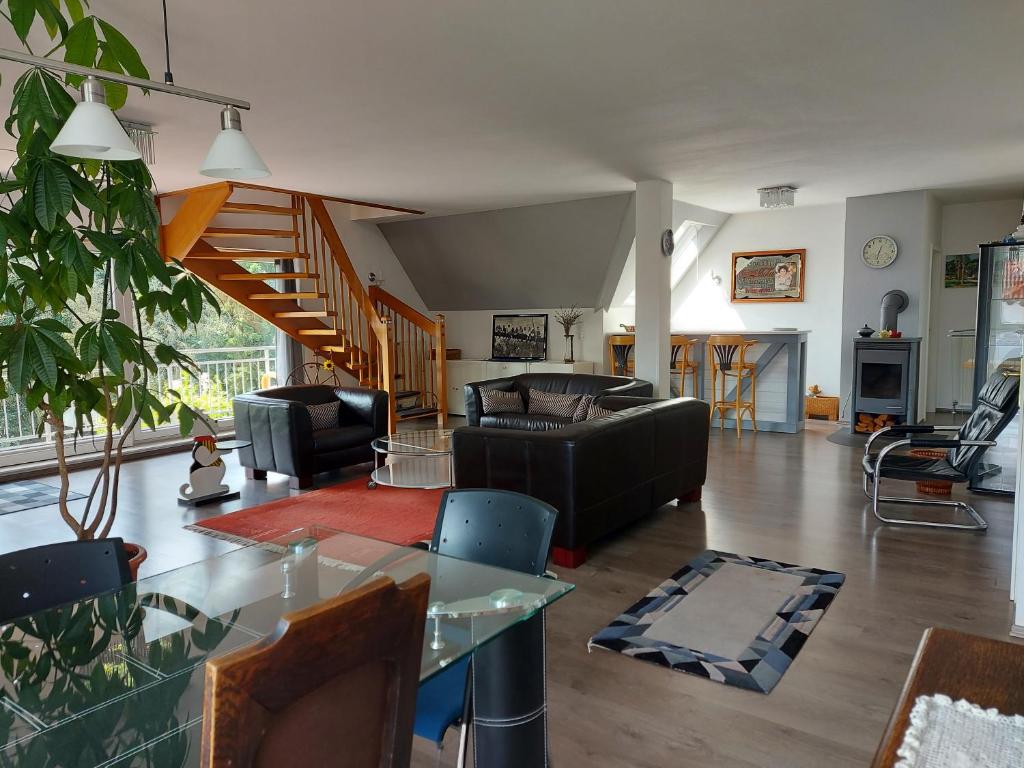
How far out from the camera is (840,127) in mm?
4934

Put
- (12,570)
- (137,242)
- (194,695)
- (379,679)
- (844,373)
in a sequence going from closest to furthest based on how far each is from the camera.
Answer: (379,679), (194,695), (12,570), (137,242), (844,373)

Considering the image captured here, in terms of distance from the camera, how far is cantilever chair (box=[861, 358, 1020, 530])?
4.46 meters

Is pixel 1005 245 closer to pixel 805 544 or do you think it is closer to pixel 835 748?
pixel 805 544

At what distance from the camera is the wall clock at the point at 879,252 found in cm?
802

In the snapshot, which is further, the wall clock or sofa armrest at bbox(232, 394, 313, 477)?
the wall clock

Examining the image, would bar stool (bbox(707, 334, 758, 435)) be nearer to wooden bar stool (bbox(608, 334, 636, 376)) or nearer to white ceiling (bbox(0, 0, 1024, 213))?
wooden bar stool (bbox(608, 334, 636, 376))

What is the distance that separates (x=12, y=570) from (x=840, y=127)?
206 inches

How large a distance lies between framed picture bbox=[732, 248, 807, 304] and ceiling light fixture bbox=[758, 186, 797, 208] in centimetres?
216

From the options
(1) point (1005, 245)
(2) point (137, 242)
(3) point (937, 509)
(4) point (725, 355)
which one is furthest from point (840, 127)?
(2) point (137, 242)

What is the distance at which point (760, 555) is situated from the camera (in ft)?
13.3

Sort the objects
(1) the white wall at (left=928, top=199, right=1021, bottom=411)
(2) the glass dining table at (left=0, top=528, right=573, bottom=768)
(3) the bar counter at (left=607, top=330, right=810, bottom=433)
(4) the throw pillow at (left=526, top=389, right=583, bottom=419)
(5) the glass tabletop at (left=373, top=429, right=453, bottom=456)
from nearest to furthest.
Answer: (2) the glass dining table at (left=0, top=528, right=573, bottom=768) < (5) the glass tabletop at (left=373, top=429, right=453, bottom=456) < (4) the throw pillow at (left=526, top=389, right=583, bottom=419) < (3) the bar counter at (left=607, top=330, right=810, bottom=433) < (1) the white wall at (left=928, top=199, right=1021, bottom=411)

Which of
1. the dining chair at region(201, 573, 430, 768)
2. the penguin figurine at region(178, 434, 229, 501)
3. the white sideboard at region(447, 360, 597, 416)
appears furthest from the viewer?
the white sideboard at region(447, 360, 597, 416)

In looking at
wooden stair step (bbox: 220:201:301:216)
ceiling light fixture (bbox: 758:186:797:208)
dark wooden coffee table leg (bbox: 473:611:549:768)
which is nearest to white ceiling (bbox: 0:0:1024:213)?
wooden stair step (bbox: 220:201:301:216)

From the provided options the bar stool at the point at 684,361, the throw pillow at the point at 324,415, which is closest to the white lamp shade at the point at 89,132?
the throw pillow at the point at 324,415
